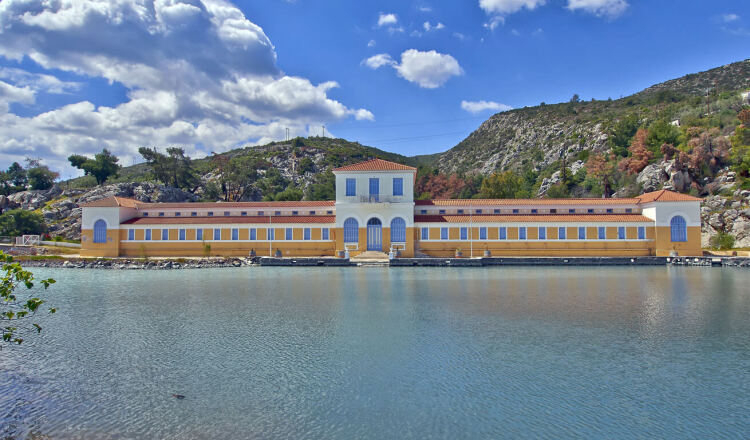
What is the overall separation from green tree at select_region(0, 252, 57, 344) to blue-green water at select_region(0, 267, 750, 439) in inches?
38.3

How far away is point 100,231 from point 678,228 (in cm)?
5221

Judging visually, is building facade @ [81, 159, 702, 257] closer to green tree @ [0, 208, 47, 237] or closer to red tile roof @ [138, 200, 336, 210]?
red tile roof @ [138, 200, 336, 210]

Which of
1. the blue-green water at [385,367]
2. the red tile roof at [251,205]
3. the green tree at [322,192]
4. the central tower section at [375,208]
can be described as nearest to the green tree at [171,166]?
Answer: the green tree at [322,192]

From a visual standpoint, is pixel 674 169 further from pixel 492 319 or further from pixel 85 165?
pixel 85 165

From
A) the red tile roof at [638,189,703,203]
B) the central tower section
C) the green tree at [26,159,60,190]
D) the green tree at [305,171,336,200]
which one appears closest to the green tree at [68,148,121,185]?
the green tree at [26,159,60,190]

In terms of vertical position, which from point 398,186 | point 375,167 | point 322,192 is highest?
point 322,192

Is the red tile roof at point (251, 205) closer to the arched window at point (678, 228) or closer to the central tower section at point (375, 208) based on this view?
the central tower section at point (375, 208)

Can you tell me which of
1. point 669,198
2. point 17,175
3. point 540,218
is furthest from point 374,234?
point 17,175

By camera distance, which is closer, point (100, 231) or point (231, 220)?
point (100, 231)

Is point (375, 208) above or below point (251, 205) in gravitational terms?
below

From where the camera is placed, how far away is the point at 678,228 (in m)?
37.9

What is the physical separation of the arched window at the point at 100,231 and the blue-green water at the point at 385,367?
22966 mm

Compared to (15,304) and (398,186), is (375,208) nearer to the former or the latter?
(398,186)

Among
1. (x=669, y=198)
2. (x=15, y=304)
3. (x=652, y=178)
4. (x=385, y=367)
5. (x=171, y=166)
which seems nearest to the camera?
(x=385, y=367)
